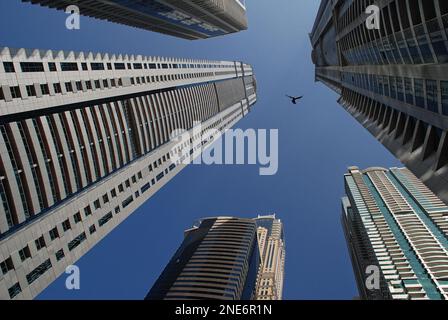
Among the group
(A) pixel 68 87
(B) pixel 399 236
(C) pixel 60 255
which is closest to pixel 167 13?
(A) pixel 68 87

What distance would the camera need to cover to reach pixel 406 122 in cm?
4991

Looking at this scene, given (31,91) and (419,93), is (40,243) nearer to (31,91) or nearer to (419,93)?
(31,91)

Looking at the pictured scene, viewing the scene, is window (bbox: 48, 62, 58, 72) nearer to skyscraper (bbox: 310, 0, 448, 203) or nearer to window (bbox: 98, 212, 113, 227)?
window (bbox: 98, 212, 113, 227)

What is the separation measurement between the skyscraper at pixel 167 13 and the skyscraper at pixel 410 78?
5579cm

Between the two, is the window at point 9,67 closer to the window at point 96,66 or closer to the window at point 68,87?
the window at point 68,87

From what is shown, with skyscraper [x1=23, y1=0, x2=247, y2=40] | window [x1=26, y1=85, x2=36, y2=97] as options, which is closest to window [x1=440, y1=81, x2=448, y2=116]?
window [x1=26, y1=85, x2=36, y2=97]

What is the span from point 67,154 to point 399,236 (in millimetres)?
110741

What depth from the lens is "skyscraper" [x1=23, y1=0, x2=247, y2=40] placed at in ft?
321

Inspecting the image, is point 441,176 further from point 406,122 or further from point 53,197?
point 53,197

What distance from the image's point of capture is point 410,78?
140 feet

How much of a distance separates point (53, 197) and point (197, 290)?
3377 inches

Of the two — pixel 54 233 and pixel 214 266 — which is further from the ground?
pixel 54 233

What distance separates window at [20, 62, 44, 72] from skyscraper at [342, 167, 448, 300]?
96.9 meters

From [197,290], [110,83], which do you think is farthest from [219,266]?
[110,83]
